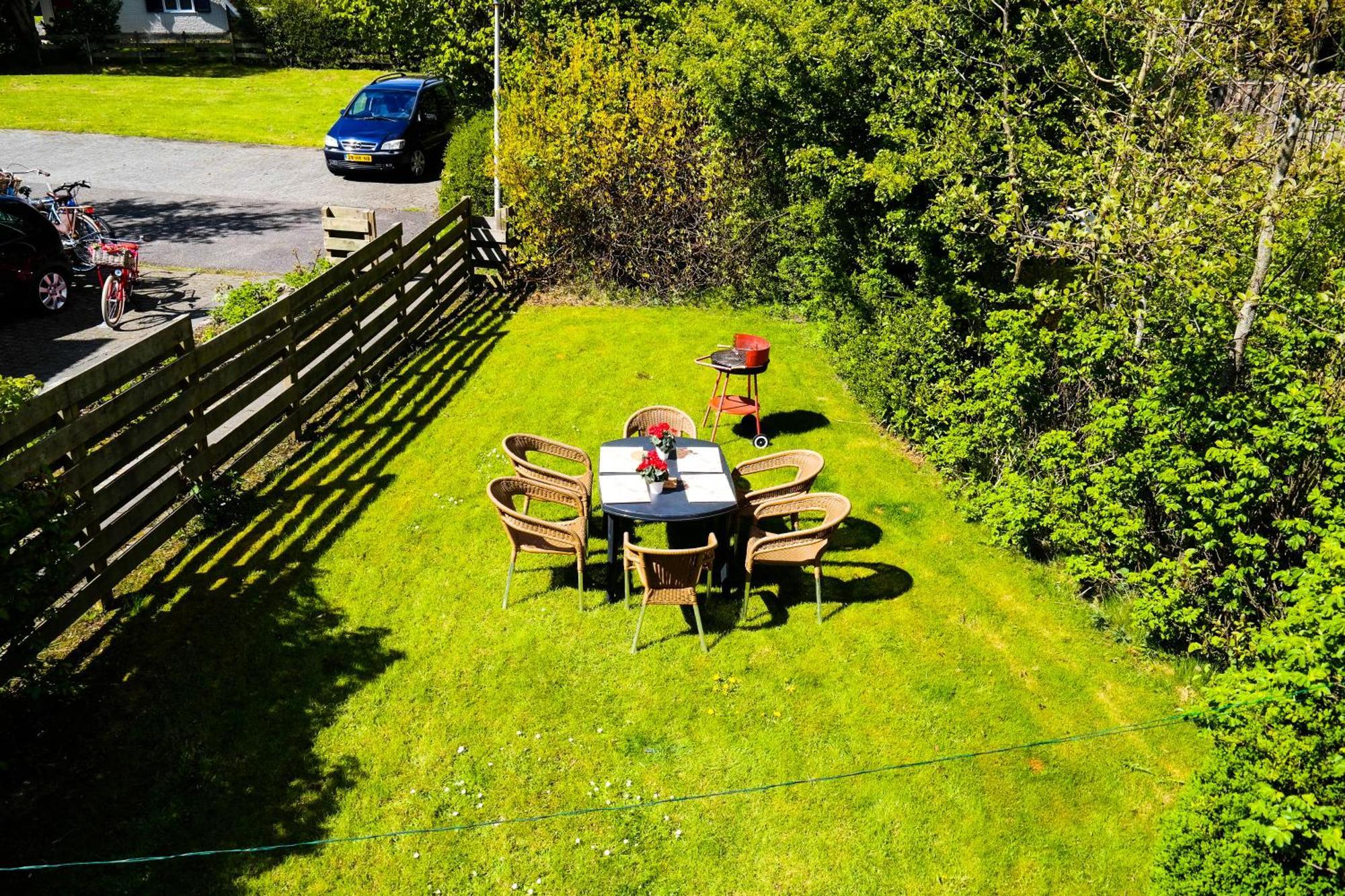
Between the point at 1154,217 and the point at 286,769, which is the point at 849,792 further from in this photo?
the point at 1154,217

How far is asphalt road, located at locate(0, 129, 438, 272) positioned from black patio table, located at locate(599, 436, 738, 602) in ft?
29.3

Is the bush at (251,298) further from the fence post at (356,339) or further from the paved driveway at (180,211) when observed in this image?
the paved driveway at (180,211)

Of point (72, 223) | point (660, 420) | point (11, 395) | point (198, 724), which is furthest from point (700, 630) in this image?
point (72, 223)

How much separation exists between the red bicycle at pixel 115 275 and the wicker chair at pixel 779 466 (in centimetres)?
934

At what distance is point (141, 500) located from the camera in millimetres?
7855

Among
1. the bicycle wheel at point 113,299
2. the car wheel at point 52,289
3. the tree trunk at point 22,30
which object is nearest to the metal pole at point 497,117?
the bicycle wheel at point 113,299

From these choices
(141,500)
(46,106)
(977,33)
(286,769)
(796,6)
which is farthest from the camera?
(46,106)

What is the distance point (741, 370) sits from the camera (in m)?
10.6

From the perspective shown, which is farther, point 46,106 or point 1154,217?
point 46,106

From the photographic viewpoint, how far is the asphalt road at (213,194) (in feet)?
54.3

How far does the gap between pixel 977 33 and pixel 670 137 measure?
631 centimetres

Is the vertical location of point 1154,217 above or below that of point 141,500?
above

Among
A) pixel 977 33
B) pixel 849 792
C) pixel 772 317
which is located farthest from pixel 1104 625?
pixel 772 317

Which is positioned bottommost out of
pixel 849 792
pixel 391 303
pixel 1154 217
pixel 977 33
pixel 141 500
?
pixel 849 792
